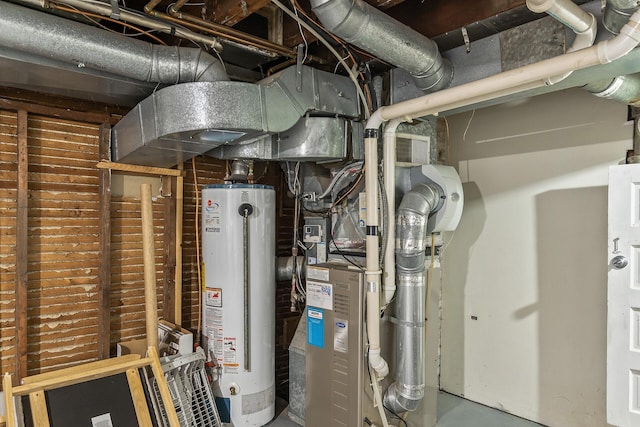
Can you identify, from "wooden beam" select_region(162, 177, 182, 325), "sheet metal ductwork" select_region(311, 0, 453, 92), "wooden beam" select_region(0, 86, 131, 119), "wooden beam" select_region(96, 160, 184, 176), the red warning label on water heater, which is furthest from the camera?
"wooden beam" select_region(162, 177, 182, 325)

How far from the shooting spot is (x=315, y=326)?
267 centimetres

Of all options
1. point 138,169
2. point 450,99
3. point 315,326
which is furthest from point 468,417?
point 138,169

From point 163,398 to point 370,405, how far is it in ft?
Result: 3.94

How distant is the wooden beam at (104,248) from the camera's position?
277 centimetres

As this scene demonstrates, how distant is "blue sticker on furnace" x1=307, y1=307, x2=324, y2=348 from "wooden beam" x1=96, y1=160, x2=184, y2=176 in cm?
138

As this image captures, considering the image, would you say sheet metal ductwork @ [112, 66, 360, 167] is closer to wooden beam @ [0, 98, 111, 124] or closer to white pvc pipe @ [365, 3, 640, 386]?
wooden beam @ [0, 98, 111, 124]

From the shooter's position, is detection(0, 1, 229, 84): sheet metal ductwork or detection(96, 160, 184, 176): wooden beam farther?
detection(96, 160, 184, 176): wooden beam

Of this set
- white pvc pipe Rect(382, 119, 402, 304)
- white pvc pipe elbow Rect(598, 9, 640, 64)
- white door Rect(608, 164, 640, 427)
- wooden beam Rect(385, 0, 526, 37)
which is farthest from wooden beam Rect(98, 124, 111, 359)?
white door Rect(608, 164, 640, 427)

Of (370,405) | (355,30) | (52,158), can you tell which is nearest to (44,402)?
(52,158)

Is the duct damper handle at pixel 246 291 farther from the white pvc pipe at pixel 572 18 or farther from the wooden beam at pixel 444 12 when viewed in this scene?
the white pvc pipe at pixel 572 18

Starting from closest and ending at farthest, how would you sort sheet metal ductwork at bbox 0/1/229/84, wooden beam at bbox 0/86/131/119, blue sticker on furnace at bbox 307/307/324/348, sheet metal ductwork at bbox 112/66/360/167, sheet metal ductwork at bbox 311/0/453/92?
sheet metal ductwork at bbox 311/0/453/92 → sheet metal ductwork at bbox 0/1/229/84 → sheet metal ductwork at bbox 112/66/360/167 → wooden beam at bbox 0/86/131/119 → blue sticker on furnace at bbox 307/307/324/348

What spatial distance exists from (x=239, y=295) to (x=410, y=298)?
44.4 inches

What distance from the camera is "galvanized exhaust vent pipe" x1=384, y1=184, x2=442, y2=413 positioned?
246 centimetres

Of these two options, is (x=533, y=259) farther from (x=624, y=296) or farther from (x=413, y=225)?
(x=413, y=225)
